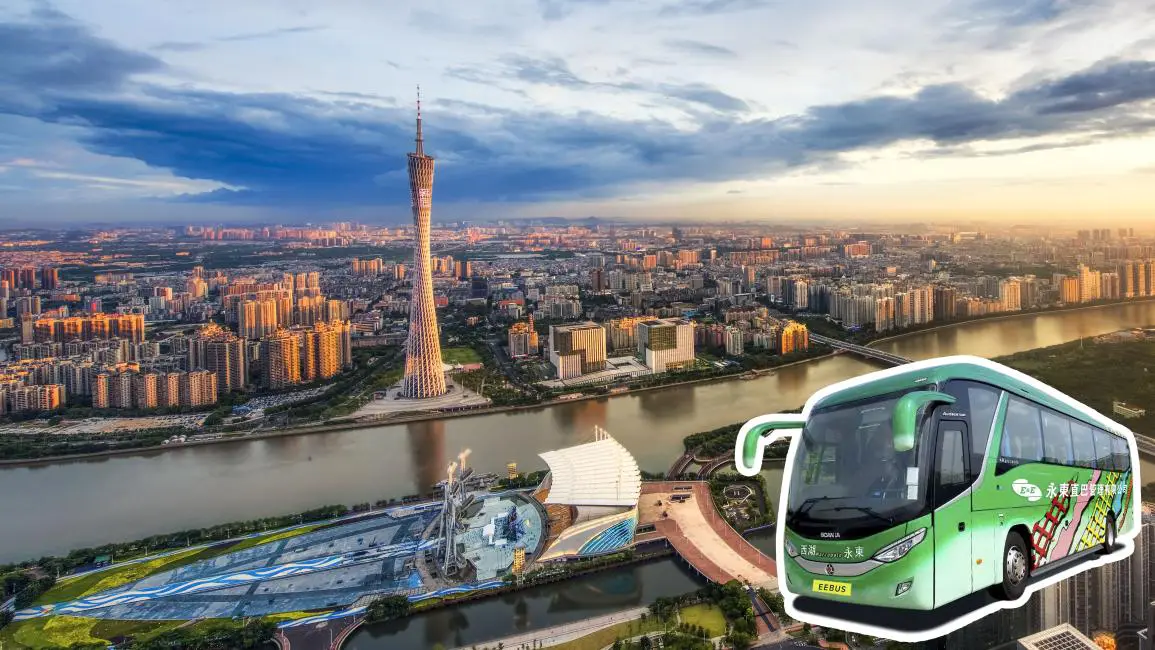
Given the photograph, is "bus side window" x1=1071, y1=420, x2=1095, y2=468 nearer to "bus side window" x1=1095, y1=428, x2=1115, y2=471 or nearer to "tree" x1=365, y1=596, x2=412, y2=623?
"bus side window" x1=1095, y1=428, x2=1115, y2=471

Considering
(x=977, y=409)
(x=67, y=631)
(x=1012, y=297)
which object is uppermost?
(x=977, y=409)

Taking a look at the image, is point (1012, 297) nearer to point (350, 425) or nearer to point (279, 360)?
point (350, 425)

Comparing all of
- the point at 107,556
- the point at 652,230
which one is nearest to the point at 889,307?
the point at 107,556

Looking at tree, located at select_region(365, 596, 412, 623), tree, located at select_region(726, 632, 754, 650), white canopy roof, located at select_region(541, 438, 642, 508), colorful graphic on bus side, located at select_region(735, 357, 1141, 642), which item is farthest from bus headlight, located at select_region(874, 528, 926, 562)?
white canopy roof, located at select_region(541, 438, 642, 508)

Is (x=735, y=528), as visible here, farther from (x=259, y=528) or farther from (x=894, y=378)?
(x=894, y=378)

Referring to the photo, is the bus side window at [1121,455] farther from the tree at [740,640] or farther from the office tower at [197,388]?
the office tower at [197,388]

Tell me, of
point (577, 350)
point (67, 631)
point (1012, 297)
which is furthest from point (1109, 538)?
point (1012, 297)

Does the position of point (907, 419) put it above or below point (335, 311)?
above
